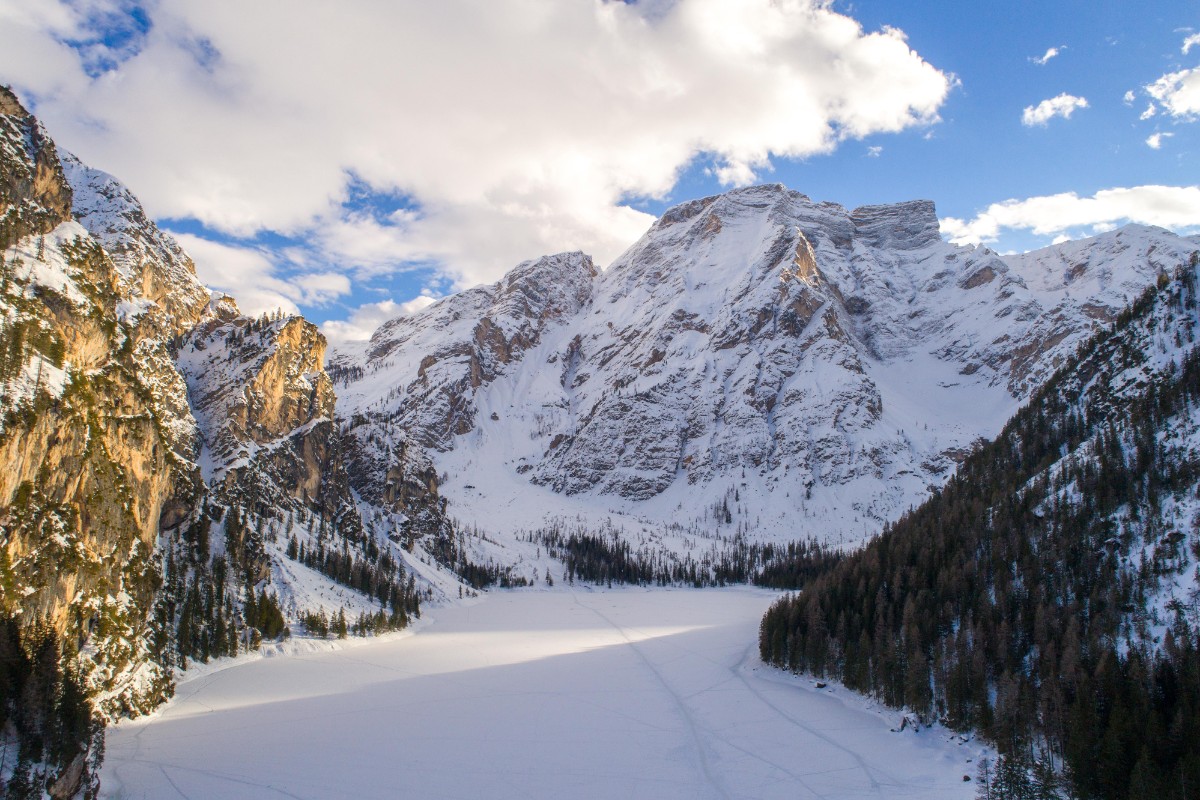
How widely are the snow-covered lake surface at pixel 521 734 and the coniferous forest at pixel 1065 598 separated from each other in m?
4.38

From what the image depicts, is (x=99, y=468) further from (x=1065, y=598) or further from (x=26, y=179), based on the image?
(x=1065, y=598)

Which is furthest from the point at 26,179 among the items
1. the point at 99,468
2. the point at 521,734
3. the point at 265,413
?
the point at 265,413

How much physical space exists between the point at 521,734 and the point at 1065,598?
4474 cm

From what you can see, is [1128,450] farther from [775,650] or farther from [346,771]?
[346,771]

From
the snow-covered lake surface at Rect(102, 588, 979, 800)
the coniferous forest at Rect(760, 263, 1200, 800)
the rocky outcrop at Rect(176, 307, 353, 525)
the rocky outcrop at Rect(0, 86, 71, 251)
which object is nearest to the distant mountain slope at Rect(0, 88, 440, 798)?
the rocky outcrop at Rect(0, 86, 71, 251)

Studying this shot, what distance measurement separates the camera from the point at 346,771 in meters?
40.6

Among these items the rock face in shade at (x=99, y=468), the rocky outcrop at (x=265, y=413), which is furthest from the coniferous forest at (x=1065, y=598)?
the rocky outcrop at (x=265, y=413)

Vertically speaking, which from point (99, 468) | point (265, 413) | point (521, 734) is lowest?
point (521, 734)

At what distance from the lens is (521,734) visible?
48.3m

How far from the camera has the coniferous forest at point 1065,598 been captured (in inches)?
1576

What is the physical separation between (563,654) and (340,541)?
57216mm

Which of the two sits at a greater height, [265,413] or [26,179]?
[26,179]

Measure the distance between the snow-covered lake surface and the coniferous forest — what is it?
14.4 feet

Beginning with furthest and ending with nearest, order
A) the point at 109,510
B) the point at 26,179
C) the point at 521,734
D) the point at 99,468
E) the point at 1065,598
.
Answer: the point at 1065,598, the point at 26,179, the point at 109,510, the point at 99,468, the point at 521,734
